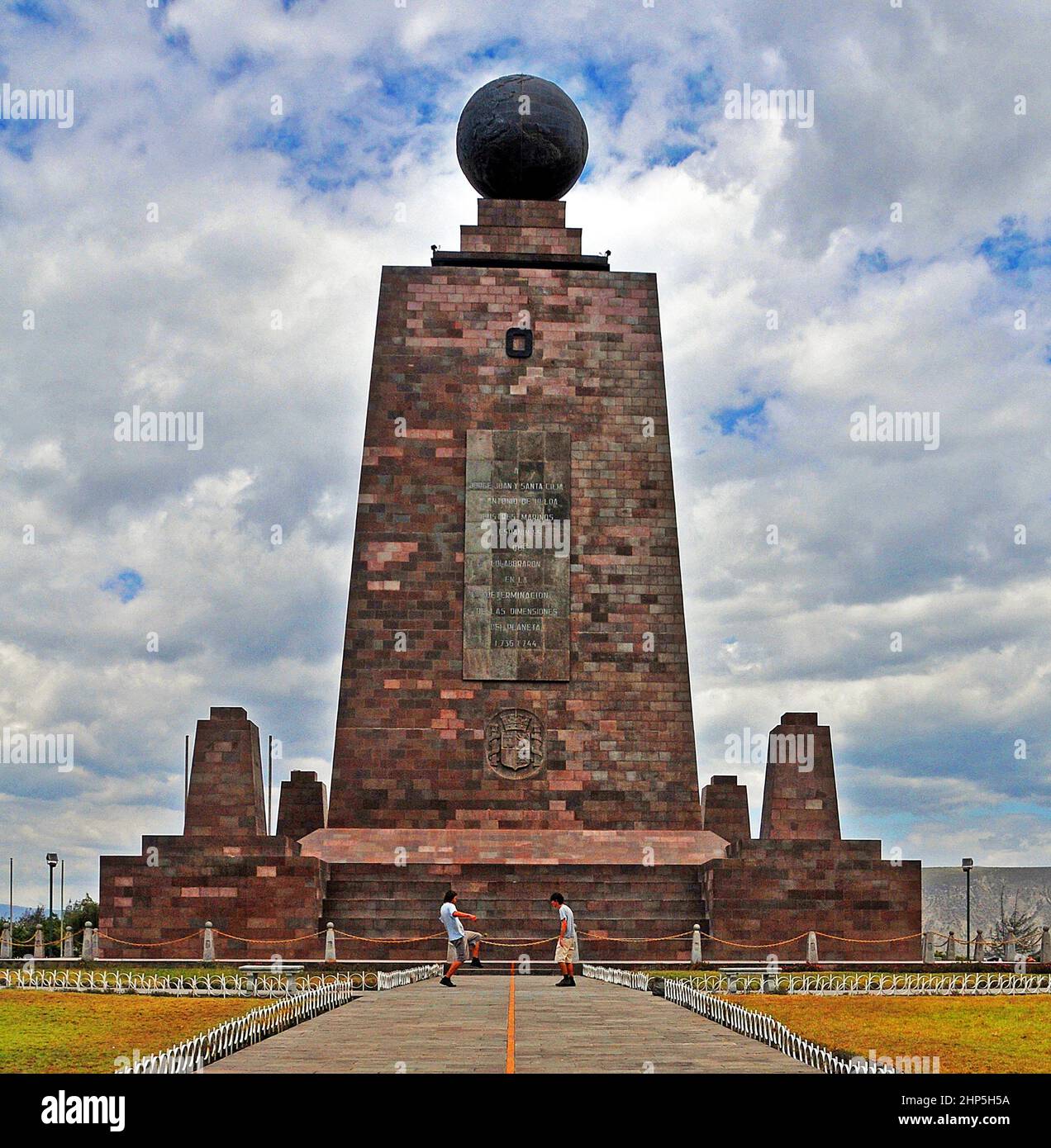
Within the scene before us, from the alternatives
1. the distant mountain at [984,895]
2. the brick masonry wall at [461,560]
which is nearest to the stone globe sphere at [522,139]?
the brick masonry wall at [461,560]

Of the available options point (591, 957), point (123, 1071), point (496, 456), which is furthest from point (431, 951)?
point (123, 1071)

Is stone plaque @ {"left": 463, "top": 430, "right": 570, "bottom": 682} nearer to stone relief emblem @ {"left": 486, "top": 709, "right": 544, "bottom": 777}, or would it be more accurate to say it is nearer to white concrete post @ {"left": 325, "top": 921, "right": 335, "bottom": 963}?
stone relief emblem @ {"left": 486, "top": 709, "right": 544, "bottom": 777}

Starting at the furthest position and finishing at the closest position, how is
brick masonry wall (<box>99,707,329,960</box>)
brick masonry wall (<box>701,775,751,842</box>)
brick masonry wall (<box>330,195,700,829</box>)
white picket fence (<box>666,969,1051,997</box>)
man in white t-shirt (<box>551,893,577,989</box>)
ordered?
1. brick masonry wall (<box>701,775,751,842</box>)
2. brick masonry wall (<box>330,195,700,829</box>)
3. brick masonry wall (<box>99,707,329,960</box>)
4. man in white t-shirt (<box>551,893,577,989</box>)
5. white picket fence (<box>666,969,1051,997</box>)

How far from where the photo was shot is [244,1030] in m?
11.5

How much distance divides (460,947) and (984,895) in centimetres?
Result: 4769

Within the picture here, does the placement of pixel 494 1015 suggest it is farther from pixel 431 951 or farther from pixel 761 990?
pixel 431 951

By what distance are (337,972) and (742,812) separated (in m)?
13.3

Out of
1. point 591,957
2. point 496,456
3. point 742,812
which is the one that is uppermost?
point 496,456

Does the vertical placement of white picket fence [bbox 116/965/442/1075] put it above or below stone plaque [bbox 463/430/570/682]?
below

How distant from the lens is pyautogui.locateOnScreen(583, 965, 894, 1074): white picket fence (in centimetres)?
944

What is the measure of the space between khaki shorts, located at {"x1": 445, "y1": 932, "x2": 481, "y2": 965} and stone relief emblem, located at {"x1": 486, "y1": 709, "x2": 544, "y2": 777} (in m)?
5.42

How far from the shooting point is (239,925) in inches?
964

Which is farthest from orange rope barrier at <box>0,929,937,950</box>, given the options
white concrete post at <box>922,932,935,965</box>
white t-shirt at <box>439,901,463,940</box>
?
white t-shirt at <box>439,901,463,940</box>

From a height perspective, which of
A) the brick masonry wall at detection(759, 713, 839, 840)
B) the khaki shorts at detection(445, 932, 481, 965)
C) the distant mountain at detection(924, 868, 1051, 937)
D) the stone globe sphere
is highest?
the stone globe sphere
